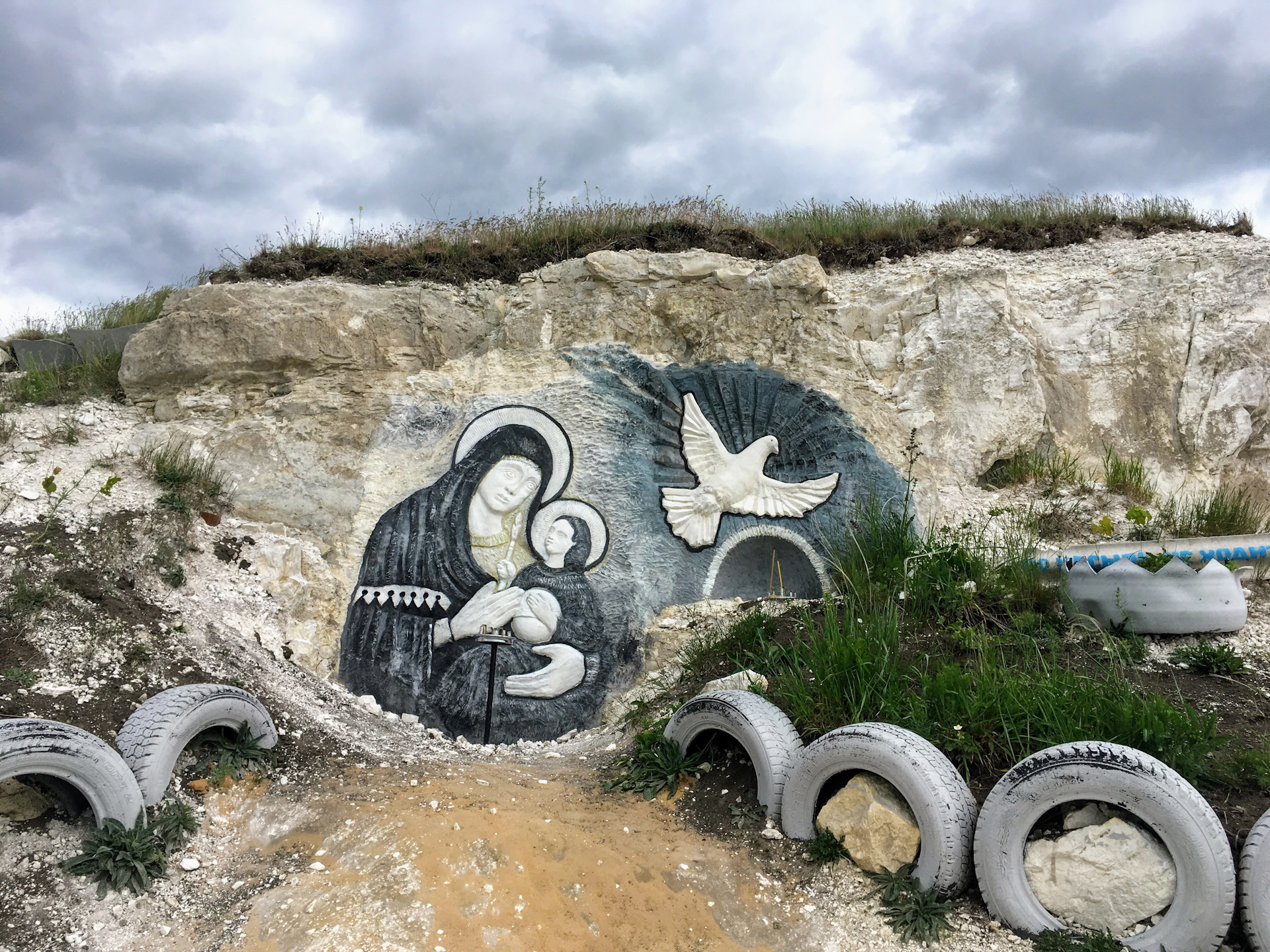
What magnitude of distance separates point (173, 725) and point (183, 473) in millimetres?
3078

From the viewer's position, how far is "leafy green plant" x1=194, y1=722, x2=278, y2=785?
12.2ft

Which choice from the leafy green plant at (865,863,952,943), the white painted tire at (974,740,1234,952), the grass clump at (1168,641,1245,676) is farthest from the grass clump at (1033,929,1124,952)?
the grass clump at (1168,641,1245,676)

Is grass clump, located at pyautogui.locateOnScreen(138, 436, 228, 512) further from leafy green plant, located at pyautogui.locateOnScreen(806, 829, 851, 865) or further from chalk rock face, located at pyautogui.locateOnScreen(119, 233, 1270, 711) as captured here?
leafy green plant, located at pyautogui.locateOnScreen(806, 829, 851, 865)

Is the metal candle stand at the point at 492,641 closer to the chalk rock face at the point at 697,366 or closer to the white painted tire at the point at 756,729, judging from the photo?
the chalk rock face at the point at 697,366

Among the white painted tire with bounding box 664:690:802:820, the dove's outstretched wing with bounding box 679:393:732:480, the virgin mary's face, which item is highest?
the dove's outstretched wing with bounding box 679:393:732:480

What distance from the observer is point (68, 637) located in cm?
424

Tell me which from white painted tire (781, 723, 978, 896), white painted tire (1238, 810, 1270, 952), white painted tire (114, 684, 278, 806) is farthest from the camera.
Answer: white painted tire (114, 684, 278, 806)

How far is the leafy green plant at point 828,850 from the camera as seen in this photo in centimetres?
315

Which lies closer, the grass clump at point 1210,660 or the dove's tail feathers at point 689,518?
the grass clump at point 1210,660

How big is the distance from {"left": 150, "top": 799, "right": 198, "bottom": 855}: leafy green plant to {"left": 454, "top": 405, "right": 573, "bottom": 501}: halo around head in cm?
344

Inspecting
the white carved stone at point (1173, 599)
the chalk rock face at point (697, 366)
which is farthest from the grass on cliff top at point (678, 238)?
the white carved stone at point (1173, 599)

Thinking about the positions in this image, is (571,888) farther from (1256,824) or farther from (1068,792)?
(1256,824)

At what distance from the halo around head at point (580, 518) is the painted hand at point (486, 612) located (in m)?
0.41

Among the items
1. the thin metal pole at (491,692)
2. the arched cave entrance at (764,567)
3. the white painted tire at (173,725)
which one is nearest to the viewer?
the white painted tire at (173,725)
